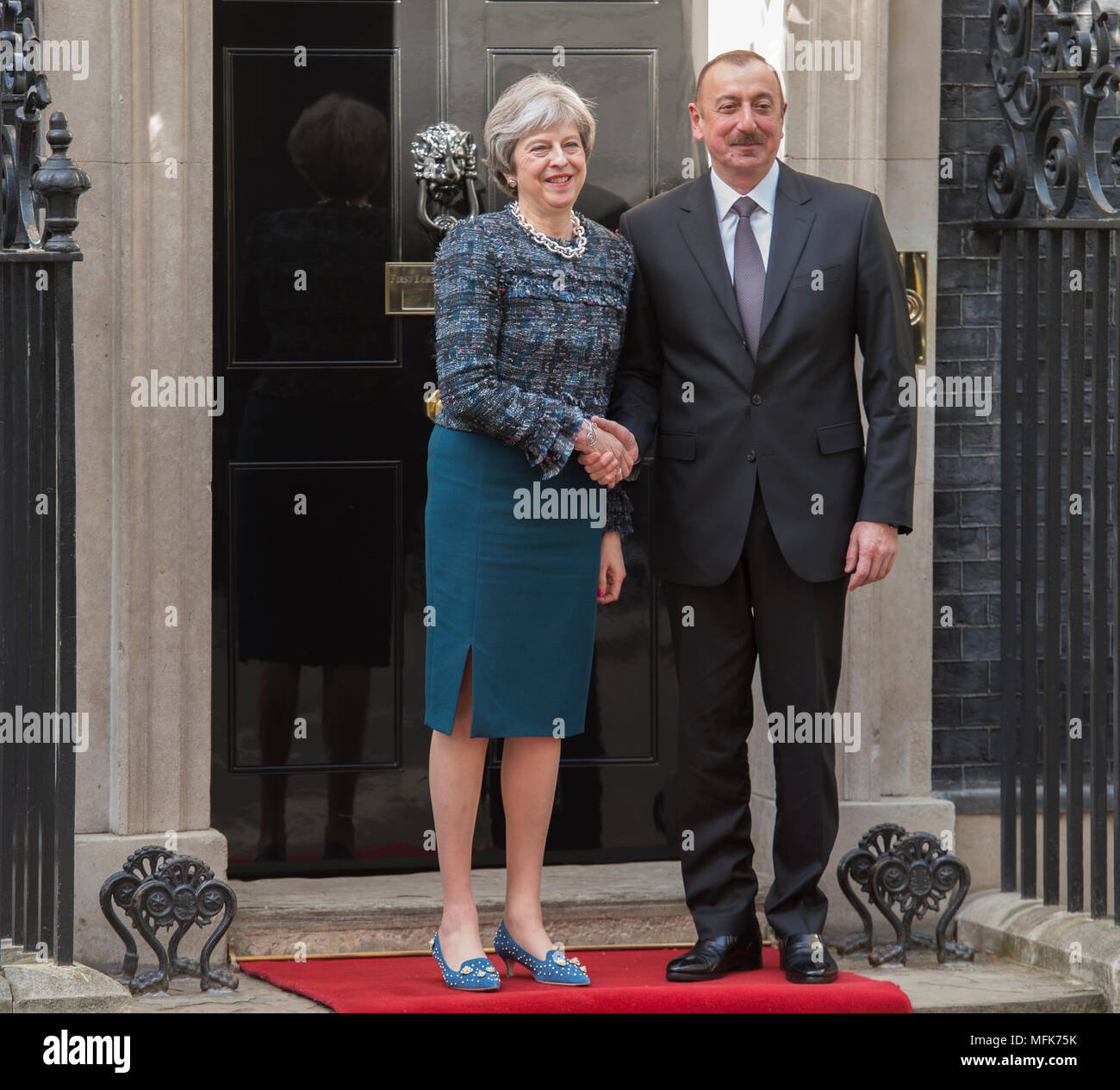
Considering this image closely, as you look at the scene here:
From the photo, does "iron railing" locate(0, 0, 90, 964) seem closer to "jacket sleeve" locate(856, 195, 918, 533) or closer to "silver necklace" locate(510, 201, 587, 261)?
"silver necklace" locate(510, 201, 587, 261)

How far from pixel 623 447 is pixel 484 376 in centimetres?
39

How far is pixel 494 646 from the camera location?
14.2 feet

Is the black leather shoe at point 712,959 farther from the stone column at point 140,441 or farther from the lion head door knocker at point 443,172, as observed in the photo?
the lion head door knocker at point 443,172

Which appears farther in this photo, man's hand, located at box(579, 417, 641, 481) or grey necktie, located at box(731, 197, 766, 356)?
grey necktie, located at box(731, 197, 766, 356)

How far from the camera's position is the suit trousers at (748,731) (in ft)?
14.8

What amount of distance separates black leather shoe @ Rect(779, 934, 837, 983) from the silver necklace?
6.08 ft

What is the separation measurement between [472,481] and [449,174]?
4.63ft

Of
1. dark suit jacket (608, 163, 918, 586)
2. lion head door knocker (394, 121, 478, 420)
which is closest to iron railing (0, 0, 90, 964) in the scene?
lion head door knocker (394, 121, 478, 420)

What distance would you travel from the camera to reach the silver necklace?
4.30 meters

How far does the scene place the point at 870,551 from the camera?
441 centimetres

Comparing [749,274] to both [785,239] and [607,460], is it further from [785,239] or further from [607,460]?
[607,460]

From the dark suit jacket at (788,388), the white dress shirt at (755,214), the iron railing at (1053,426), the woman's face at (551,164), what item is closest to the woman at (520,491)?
the woman's face at (551,164)

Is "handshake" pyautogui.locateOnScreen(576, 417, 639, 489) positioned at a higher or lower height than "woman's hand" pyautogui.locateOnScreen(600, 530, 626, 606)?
higher

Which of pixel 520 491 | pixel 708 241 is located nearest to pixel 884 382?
pixel 708 241
